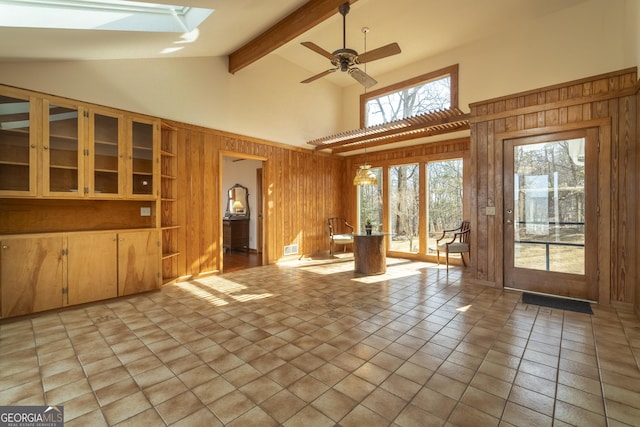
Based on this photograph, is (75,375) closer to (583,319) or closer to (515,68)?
(583,319)

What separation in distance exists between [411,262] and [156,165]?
215 inches

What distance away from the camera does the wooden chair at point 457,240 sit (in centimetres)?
522

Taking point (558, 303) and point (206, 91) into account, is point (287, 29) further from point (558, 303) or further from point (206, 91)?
point (558, 303)

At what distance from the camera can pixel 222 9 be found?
336 centimetres

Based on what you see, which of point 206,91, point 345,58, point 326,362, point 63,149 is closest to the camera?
point 326,362

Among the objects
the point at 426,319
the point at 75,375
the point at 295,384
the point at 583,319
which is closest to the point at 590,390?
the point at 426,319

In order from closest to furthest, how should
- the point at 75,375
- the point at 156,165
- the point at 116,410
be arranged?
the point at 116,410 < the point at 75,375 < the point at 156,165

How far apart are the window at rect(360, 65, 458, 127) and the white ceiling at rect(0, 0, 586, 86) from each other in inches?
18.8

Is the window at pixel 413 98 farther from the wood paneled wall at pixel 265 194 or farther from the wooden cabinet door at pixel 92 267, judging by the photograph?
the wooden cabinet door at pixel 92 267

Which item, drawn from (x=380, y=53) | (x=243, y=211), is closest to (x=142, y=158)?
(x=380, y=53)

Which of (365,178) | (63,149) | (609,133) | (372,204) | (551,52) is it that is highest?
(551,52)

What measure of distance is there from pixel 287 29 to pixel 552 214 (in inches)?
184

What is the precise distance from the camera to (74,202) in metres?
3.86

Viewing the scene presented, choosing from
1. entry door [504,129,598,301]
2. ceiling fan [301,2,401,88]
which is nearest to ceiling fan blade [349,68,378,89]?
ceiling fan [301,2,401,88]
